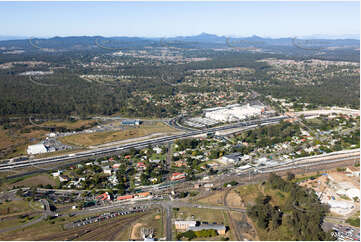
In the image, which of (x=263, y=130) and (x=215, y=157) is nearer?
(x=215, y=157)

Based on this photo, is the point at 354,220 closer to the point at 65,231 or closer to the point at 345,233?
the point at 345,233

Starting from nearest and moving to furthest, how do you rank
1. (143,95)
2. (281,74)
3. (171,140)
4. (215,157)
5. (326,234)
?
1. (326,234)
2. (215,157)
3. (171,140)
4. (143,95)
5. (281,74)

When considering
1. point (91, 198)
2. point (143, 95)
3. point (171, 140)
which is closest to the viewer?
point (91, 198)

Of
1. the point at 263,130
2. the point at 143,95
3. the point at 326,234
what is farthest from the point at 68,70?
the point at 326,234

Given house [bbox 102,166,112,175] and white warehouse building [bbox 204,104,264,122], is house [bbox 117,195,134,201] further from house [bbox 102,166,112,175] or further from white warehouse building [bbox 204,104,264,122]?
white warehouse building [bbox 204,104,264,122]

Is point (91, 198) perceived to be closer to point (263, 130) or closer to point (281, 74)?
point (263, 130)

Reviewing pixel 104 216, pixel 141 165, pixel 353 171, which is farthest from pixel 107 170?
pixel 353 171

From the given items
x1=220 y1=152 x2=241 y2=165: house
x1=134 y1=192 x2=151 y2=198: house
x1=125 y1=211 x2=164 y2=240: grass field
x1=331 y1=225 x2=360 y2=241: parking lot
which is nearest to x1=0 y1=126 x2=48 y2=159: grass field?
x1=134 y1=192 x2=151 y2=198: house
